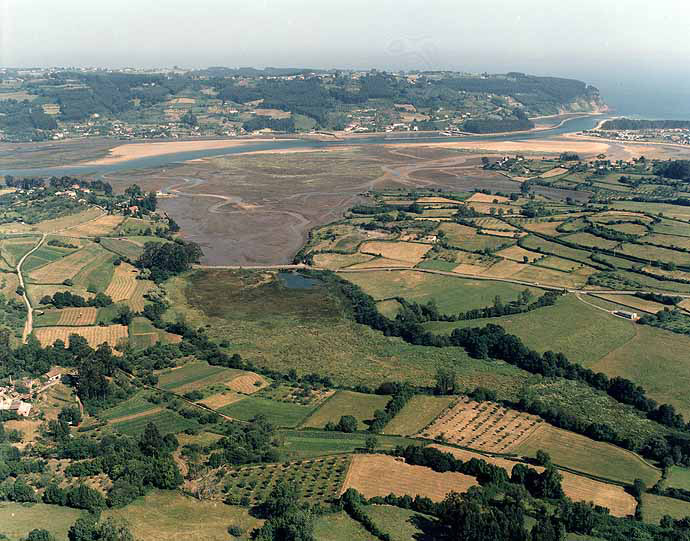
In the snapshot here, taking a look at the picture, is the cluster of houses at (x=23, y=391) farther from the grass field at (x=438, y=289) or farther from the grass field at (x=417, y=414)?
the grass field at (x=438, y=289)

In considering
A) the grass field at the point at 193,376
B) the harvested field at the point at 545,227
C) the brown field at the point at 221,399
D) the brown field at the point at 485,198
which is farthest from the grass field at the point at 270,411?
the brown field at the point at 485,198

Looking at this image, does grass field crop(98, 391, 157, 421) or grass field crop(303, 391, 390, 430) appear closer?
grass field crop(303, 391, 390, 430)

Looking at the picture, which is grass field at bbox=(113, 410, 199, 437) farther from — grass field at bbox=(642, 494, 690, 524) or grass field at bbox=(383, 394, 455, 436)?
grass field at bbox=(642, 494, 690, 524)

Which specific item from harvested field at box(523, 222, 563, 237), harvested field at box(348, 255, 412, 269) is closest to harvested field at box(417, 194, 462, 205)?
harvested field at box(523, 222, 563, 237)

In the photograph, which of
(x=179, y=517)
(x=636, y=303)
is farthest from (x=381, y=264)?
(x=179, y=517)

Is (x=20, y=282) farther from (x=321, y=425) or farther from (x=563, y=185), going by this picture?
(x=563, y=185)
